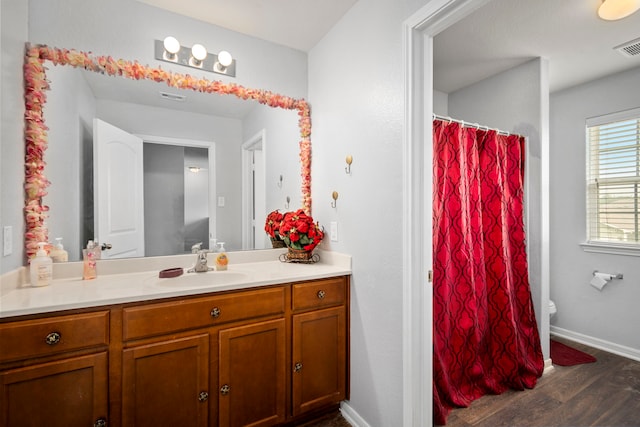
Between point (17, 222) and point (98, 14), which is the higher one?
point (98, 14)

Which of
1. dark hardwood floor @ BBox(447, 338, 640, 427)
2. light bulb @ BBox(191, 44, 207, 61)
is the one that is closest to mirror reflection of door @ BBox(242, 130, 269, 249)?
light bulb @ BBox(191, 44, 207, 61)

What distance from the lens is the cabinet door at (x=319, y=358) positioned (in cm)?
166

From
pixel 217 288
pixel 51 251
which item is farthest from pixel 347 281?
pixel 51 251

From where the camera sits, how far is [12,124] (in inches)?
52.2

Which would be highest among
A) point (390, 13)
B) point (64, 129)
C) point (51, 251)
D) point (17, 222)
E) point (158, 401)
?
point (390, 13)

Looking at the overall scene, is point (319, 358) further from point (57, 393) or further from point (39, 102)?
point (39, 102)

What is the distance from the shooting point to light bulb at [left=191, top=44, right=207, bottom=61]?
72.0 inches

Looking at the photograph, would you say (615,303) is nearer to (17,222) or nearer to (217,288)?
(217,288)

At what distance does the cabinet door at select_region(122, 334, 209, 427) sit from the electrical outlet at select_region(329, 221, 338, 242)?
94cm

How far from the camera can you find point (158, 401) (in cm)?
132

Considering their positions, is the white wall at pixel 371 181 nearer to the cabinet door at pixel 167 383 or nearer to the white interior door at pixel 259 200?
the white interior door at pixel 259 200

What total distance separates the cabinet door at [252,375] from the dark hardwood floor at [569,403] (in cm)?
103

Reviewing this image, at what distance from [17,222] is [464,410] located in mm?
2591

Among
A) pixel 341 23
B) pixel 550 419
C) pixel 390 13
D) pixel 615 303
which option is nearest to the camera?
pixel 390 13
